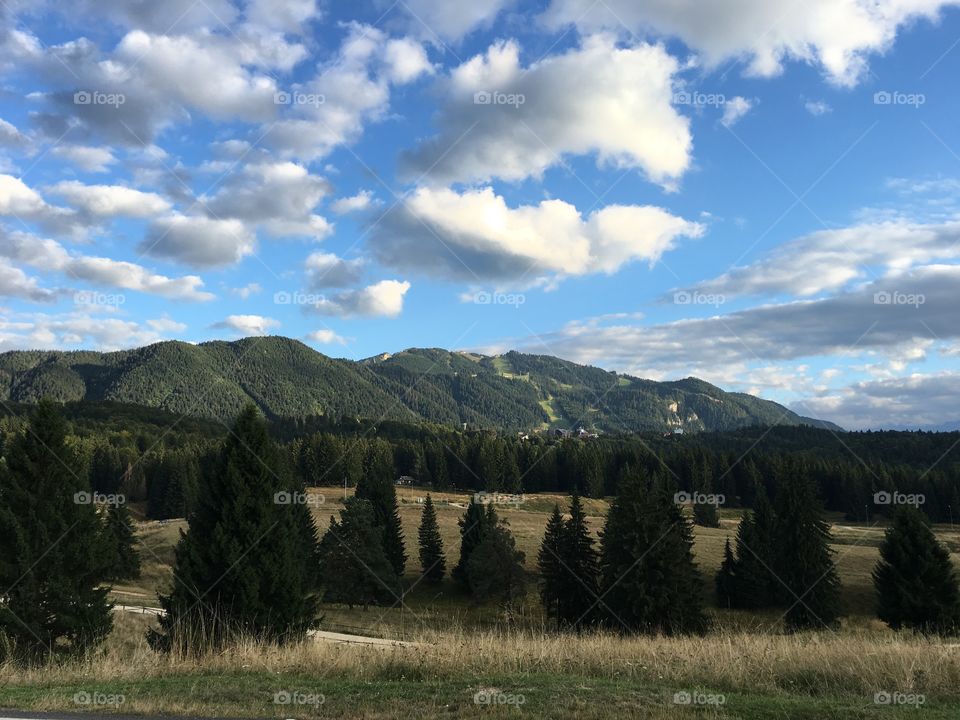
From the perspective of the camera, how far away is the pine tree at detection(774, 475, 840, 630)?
55562 mm

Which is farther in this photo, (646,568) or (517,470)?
(517,470)

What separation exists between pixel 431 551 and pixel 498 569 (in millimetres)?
15844

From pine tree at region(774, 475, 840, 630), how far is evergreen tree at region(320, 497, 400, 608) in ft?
126

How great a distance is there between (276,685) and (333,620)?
46.2 metres

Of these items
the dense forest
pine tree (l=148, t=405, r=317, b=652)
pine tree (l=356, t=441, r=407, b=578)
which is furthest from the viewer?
the dense forest

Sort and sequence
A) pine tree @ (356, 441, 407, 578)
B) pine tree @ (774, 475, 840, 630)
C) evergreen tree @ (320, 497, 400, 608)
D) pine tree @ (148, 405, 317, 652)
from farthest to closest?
pine tree @ (356, 441, 407, 578)
evergreen tree @ (320, 497, 400, 608)
pine tree @ (774, 475, 840, 630)
pine tree @ (148, 405, 317, 652)

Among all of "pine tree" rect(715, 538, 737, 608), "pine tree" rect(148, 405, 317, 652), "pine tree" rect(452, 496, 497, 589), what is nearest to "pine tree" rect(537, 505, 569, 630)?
"pine tree" rect(452, 496, 497, 589)

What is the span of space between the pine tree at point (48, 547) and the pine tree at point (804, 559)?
5384 cm

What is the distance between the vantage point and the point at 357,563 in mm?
62594

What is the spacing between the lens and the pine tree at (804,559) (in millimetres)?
55562

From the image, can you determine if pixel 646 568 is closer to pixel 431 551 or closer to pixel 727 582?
pixel 727 582

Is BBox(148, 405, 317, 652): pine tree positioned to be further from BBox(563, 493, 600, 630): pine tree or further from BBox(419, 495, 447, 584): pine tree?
BBox(419, 495, 447, 584): pine tree

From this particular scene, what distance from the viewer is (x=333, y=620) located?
51188 millimetres

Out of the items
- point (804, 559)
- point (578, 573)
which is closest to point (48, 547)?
point (578, 573)
